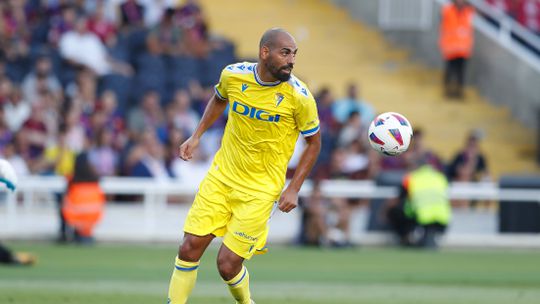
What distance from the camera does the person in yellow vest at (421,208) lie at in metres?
20.1

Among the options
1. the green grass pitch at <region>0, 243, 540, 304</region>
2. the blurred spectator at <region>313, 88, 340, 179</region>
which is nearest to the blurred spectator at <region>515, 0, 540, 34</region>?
the blurred spectator at <region>313, 88, 340, 179</region>

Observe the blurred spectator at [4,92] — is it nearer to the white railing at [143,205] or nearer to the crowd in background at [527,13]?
the white railing at [143,205]

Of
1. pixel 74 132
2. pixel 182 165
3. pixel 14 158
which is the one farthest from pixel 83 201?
pixel 182 165

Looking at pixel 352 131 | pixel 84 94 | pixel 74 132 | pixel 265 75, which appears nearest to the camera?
pixel 265 75

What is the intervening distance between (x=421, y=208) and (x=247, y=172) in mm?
10335

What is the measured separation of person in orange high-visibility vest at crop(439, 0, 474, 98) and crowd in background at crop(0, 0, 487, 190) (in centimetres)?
216

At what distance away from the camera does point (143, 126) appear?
21547 millimetres

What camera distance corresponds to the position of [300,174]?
1011cm

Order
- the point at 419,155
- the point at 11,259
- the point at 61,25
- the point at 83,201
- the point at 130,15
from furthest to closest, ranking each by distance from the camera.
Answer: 1. the point at 130,15
2. the point at 61,25
3. the point at 419,155
4. the point at 83,201
5. the point at 11,259

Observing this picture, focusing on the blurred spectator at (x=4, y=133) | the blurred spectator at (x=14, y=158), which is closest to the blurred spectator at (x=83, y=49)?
the blurred spectator at (x=4, y=133)

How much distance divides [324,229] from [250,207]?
398 inches

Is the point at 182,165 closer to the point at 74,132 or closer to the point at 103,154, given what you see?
the point at 103,154

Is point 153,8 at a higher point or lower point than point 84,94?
higher

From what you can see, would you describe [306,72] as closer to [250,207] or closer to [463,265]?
[463,265]
